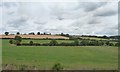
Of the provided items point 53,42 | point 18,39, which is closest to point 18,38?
point 18,39

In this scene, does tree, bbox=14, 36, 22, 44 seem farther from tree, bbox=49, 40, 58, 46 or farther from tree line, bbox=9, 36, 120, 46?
tree, bbox=49, 40, 58, 46

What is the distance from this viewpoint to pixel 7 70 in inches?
782

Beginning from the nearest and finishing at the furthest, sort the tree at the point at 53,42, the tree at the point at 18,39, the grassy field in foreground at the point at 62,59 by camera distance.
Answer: the grassy field in foreground at the point at 62,59 < the tree at the point at 18,39 < the tree at the point at 53,42

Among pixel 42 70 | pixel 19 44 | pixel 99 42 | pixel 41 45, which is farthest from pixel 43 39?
pixel 42 70

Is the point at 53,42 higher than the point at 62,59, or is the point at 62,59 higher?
the point at 53,42

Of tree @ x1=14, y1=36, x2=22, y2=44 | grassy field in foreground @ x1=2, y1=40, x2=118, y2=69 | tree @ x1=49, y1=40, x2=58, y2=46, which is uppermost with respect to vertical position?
tree @ x1=14, y1=36, x2=22, y2=44

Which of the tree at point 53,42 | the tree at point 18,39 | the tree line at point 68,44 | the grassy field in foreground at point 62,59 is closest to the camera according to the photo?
the grassy field in foreground at point 62,59

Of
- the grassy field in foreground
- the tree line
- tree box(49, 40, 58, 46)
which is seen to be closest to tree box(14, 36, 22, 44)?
the tree line

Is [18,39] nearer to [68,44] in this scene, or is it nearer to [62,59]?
[68,44]

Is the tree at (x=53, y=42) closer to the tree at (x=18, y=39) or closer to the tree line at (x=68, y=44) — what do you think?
the tree line at (x=68, y=44)

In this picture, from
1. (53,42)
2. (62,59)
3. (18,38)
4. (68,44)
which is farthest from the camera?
(68,44)

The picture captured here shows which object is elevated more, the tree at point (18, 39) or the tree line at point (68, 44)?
the tree at point (18, 39)

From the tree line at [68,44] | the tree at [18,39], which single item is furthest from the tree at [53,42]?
the tree at [18,39]

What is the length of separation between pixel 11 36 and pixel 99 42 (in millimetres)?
24442
